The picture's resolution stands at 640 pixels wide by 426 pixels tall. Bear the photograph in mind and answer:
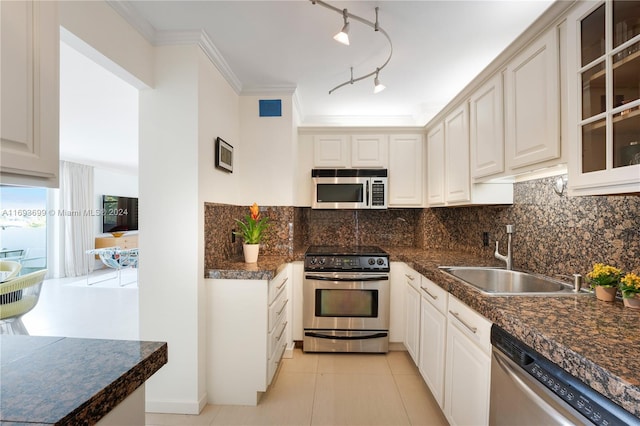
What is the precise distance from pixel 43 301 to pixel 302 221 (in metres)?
4.37

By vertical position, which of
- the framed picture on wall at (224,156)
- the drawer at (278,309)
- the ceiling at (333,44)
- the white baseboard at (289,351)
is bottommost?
the white baseboard at (289,351)

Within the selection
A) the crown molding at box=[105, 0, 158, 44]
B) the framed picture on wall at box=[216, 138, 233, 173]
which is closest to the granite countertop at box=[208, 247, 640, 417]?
the framed picture on wall at box=[216, 138, 233, 173]

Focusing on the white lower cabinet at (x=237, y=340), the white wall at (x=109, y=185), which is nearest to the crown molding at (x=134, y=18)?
the white lower cabinet at (x=237, y=340)

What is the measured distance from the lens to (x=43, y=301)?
4535mm

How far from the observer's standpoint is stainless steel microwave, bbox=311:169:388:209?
10.3ft

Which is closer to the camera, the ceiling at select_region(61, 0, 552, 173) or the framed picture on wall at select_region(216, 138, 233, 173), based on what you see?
the ceiling at select_region(61, 0, 552, 173)

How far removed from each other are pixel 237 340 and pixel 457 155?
222 centimetres

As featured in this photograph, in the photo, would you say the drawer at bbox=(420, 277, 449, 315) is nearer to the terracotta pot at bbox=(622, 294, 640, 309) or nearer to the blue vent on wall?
the terracotta pot at bbox=(622, 294, 640, 309)

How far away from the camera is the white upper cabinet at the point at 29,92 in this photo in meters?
0.69

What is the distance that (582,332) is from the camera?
3.13 feet

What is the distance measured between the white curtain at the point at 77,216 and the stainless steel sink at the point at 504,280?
7.38 meters

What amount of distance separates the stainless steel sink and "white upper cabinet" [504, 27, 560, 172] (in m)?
0.69

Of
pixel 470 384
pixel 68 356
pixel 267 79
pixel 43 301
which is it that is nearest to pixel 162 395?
pixel 68 356

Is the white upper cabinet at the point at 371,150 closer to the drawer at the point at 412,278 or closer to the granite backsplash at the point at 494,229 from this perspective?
the granite backsplash at the point at 494,229
